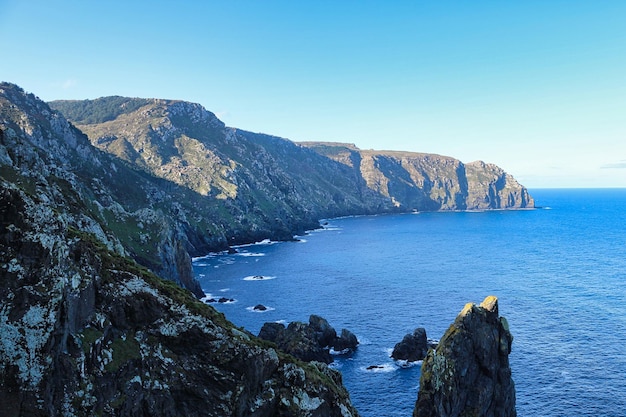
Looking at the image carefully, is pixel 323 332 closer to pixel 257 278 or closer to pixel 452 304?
pixel 452 304

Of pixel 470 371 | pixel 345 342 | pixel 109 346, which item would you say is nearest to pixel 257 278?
pixel 345 342

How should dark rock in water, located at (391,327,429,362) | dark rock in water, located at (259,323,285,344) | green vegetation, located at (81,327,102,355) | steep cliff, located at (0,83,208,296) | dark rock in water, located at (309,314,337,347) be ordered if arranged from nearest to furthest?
green vegetation, located at (81,327,102,355) → steep cliff, located at (0,83,208,296) → dark rock in water, located at (391,327,429,362) → dark rock in water, located at (259,323,285,344) → dark rock in water, located at (309,314,337,347)

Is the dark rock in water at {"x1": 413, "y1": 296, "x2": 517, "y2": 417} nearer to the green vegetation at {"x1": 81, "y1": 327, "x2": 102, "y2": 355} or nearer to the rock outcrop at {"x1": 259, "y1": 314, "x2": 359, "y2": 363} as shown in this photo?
the rock outcrop at {"x1": 259, "y1": 314, "x2": 359, "y2": 363}

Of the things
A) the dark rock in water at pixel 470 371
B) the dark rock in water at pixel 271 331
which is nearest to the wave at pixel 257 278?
the dark rock in water at pixel 271 331

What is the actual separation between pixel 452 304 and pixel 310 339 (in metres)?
47.8

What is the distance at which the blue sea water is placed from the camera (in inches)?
2788

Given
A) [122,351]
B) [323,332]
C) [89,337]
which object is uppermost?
[89,337]

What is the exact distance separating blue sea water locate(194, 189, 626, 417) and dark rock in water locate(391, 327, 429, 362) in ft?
7.64

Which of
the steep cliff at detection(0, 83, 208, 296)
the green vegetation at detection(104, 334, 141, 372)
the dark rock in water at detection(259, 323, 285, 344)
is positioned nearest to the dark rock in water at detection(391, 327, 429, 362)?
the dark rock in water at detection(259, 323, 285, 344)

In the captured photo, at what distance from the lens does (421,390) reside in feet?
171

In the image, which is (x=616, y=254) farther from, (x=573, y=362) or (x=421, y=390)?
(x=421, y=390)

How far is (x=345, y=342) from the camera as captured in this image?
288 ft

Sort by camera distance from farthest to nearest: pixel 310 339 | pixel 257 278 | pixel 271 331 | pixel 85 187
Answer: pixel 257 278
pixel 85 187
pixel 271 331
pixel 310 339

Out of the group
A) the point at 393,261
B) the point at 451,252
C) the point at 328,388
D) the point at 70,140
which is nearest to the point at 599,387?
the point at 328,388
